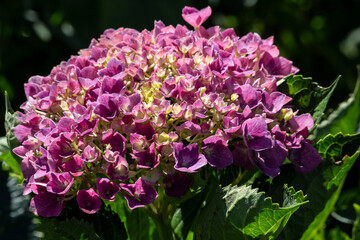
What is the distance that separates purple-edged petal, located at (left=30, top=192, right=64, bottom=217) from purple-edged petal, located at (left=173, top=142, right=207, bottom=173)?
0.19 metres

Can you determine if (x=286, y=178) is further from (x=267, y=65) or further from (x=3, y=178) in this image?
(x=3, y=178)

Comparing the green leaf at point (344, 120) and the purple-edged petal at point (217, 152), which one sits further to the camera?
the green leaf at point (344, 120)

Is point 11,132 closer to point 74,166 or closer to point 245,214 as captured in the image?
point 74,166

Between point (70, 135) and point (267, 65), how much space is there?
385 millimetres

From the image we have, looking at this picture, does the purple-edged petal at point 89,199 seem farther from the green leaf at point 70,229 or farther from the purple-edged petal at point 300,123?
the purple-edged petal at point 300,123

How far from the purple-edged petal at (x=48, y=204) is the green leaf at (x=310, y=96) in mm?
449

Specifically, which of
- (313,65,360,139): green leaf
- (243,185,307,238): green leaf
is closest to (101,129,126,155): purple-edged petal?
(243,185,307,238): green leaf

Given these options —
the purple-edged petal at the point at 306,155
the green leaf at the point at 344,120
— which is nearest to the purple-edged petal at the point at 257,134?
the purple-edged petal at the point at 306,155

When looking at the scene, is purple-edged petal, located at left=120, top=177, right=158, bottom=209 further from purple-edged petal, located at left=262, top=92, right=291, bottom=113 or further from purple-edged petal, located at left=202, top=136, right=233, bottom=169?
purple-edged petal, located at left=262, top=92, right=291, bottom=113

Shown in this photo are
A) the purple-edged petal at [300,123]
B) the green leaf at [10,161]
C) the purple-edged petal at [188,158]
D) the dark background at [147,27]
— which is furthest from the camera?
the dark background at [147,27]

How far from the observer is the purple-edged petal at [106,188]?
84 centimetres

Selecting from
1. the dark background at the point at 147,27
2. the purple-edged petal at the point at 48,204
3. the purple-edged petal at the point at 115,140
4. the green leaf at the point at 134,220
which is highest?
the purple-edged petal at the point at 115,140

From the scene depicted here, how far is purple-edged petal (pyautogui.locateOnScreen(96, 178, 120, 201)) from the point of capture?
2.77 feet

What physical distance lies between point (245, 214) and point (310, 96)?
296 millimetres
